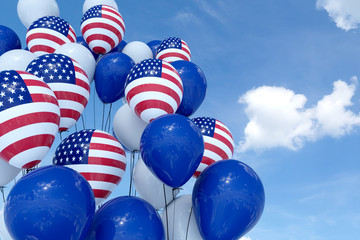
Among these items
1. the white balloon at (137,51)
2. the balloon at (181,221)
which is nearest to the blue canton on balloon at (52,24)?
the white balloon at (137,51)

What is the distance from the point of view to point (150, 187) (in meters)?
3.79

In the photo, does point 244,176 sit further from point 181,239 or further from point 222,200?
point 181,239

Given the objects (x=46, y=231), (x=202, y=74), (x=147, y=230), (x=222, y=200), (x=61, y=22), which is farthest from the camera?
(x=61, y=22)

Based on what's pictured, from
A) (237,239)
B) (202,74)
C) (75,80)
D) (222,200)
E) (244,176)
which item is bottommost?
(237,239)

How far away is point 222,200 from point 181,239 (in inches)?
27.8

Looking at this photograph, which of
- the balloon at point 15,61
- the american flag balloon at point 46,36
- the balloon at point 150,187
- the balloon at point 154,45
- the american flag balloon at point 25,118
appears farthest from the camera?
the balloon at point 154,45

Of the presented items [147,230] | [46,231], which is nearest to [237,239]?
[147,230]

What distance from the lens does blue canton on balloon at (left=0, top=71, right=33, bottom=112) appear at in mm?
2777

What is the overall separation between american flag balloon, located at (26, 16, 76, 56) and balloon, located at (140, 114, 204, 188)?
2300mm

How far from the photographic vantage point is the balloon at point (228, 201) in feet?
9.91

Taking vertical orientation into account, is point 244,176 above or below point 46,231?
above

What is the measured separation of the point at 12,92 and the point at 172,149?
1.44 meters

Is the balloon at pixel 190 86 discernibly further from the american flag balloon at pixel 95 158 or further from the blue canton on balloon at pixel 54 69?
the blue canton on balloon at pixel 54 69

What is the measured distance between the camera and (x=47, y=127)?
2.92 metres
